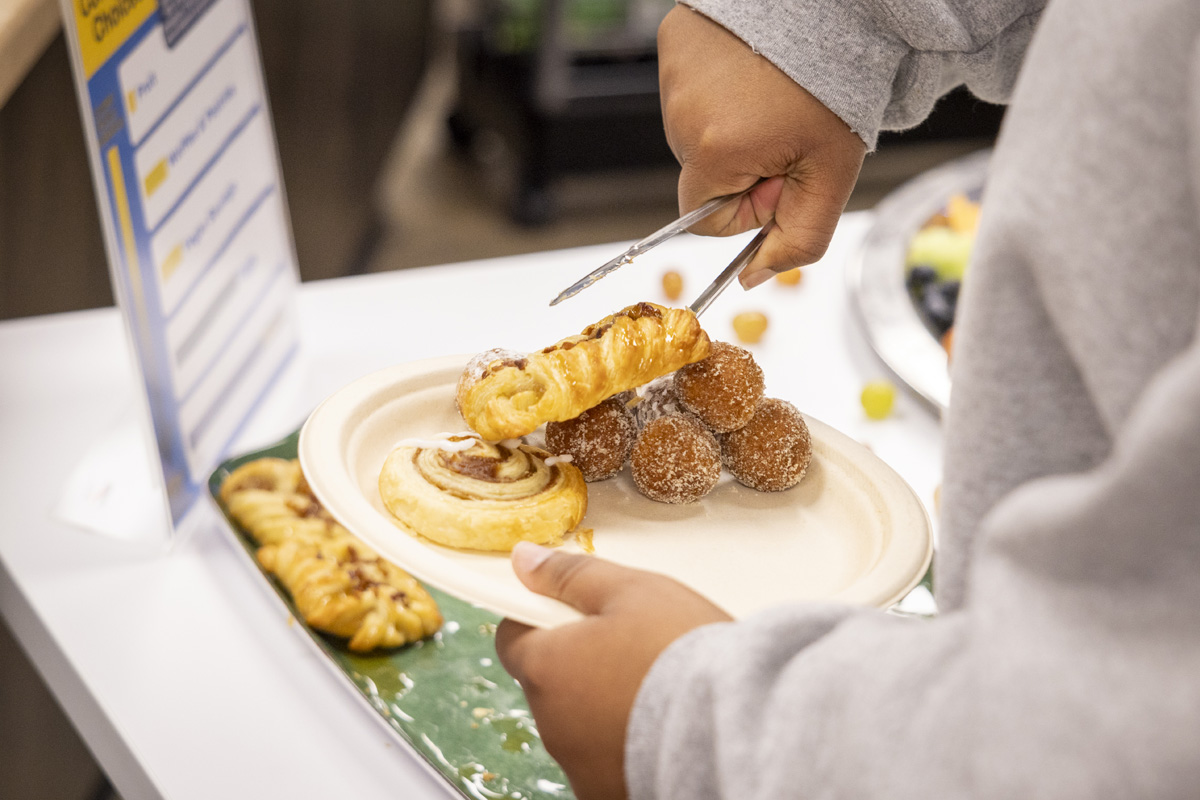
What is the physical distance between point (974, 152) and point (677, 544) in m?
3.33

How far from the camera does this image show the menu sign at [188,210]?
906 mm

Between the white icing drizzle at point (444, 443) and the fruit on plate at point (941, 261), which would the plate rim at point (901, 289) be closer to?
the fruit on plate at point (941, 261)

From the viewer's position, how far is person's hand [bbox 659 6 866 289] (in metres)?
0.82

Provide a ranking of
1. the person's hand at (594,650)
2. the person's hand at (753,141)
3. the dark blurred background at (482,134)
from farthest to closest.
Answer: the dark blurred background at (482,134), the person's hand at (753,141), the person's hand at (594,650)

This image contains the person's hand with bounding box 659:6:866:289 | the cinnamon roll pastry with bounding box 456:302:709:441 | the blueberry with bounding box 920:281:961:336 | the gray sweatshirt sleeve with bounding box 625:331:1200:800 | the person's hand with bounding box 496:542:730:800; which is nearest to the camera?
the gray sweatshirt sleeve with bounding box 625:331:1200:800

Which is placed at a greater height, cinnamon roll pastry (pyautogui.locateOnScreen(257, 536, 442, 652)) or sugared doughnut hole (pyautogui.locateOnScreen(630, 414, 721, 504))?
sugared doughnut hole (pyautogui.locateOnScreen(630, 414, 721, 504))

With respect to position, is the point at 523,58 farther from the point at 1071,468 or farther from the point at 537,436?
the point at 1071,468

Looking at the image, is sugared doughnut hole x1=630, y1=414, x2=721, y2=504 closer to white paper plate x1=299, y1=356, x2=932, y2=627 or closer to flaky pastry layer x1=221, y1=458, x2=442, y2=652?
white paper plate x1=299, y1=356, x2=932, y2=627

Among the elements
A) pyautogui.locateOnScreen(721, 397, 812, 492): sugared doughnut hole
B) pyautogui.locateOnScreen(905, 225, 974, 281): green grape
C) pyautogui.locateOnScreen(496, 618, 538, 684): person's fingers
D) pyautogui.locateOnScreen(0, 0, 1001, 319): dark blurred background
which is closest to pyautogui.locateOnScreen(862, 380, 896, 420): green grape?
pyautogui.locateOnScreen(905, 225, 974, 281): green grape

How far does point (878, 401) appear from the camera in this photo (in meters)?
1.21

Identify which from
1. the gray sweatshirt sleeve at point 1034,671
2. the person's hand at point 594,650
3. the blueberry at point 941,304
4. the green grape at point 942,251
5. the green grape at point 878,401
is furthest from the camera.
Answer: the green grape at point 942,251

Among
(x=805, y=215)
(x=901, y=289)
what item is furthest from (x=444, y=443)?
(x=901, y=289)

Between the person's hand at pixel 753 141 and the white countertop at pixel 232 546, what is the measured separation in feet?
0.38

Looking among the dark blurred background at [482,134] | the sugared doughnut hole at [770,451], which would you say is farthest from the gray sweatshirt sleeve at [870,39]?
the dark blurred background at [482,134]
